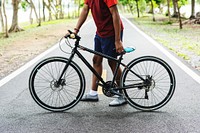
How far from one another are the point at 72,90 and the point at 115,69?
799mm

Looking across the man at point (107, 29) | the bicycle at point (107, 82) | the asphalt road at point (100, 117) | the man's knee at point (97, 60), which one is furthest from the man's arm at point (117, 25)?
the asphalt road at point (100, 117)

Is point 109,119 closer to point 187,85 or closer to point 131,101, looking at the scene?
point 131,101

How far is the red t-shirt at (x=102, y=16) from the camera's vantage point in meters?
4.84

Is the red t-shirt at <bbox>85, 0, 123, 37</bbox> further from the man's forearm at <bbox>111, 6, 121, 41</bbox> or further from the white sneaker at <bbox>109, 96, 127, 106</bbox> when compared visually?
the white sneaker at <bbox>109, 96, 127, 106</bbox>

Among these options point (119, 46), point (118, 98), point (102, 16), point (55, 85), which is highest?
point (102, 16)

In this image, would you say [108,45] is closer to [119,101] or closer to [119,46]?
[119,46]

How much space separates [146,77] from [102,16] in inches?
44.9

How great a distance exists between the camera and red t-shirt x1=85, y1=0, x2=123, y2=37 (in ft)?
15.9

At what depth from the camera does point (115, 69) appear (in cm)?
520

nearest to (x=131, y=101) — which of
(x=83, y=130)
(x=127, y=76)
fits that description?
(x=127, y=76)

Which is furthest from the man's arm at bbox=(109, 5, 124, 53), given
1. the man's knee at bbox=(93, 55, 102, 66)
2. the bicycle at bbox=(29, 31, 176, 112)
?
the man's knee at bbox=(93, 55, 102, 66)

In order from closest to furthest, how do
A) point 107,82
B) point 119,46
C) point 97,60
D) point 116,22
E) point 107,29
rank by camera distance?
1. point 116,22
2. point 119,46
3. point 107,29
4. point 107,82
5. point 97,60

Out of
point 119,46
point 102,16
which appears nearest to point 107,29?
point 102,16

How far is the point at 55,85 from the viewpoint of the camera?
5215 millimetres
